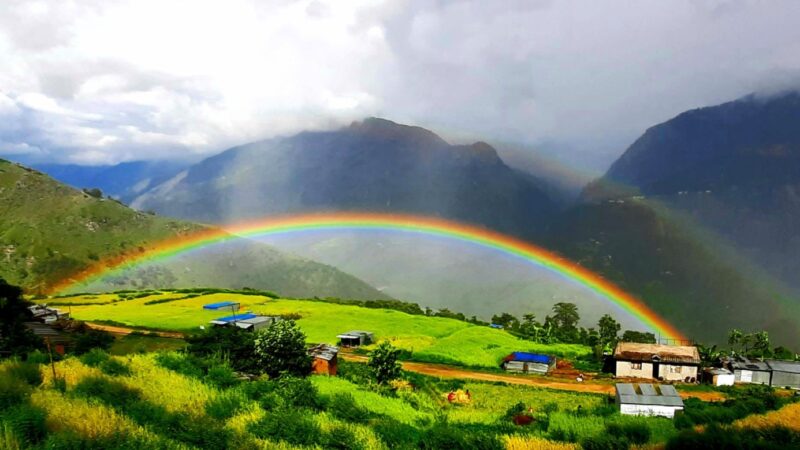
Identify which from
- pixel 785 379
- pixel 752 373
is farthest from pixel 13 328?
pixel 785 379

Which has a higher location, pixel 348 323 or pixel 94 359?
pixel 94 359

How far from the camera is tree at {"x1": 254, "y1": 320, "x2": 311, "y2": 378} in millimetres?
28000

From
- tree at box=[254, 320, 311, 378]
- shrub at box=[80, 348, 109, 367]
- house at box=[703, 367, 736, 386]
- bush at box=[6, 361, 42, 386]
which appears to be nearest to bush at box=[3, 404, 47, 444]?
bush at box=[6, 361, 42, 386]

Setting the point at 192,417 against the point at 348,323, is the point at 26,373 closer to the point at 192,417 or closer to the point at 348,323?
the point at 192,417

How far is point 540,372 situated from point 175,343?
1486 inches

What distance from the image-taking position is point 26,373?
601 inches

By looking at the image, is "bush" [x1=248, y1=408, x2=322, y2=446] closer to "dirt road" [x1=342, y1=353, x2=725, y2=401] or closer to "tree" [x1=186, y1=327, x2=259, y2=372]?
"tree" [x1=186, y1=327, x2=259, y2=372]

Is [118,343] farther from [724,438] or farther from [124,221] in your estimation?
[124,221]

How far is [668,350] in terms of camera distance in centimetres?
6481

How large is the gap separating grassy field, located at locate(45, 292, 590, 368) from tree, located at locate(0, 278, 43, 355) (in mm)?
22204

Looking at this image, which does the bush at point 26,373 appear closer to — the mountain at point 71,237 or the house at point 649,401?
the house at point 649,401

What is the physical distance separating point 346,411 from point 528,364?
46270mm

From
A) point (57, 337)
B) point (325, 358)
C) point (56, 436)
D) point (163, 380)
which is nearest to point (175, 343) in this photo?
point (57, 337)

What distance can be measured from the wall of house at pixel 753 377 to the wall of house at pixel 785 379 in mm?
801
